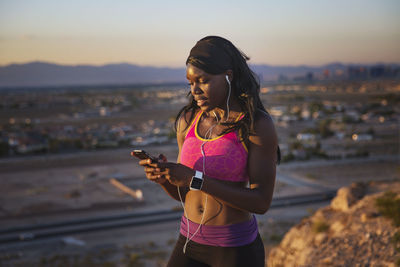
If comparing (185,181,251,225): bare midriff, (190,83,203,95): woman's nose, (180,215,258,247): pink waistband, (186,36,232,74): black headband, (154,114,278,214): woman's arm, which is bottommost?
(180,215,258,247): pink waistband

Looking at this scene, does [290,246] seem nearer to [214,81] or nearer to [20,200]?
[214,81]

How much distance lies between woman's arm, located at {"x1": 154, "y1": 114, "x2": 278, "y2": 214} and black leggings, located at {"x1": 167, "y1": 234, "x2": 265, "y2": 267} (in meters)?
0.22

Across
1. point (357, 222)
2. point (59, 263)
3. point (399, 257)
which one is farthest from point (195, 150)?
point (59, 263)

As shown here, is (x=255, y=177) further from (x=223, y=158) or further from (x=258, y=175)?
(x=223, y=158)

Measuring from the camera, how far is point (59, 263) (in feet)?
54.9

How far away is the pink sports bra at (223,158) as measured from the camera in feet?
7.60

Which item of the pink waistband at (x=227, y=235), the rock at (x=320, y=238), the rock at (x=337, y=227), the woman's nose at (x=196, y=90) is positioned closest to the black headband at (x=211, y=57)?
the woman's nose at (x=196, y=90)

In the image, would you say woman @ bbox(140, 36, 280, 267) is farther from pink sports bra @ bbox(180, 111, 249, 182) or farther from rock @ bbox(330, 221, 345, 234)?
rock @ bbox(330, 221, 345, 234)

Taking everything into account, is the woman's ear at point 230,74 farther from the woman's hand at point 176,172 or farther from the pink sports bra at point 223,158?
the woman's hand at point 176,172

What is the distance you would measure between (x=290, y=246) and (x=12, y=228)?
15998 mm

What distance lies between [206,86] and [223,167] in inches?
18.0

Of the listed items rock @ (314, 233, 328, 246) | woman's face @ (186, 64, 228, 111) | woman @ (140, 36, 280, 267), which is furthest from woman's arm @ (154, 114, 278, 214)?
rock @ (314, 233, 328, 246)

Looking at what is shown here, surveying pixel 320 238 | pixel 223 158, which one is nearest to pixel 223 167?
pixel 223 158

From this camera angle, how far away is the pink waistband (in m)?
2.32
